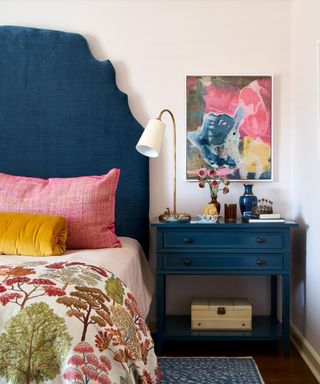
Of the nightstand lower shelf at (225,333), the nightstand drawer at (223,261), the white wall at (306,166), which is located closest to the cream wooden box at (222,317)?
the nightstand lower shelf at (225,333)

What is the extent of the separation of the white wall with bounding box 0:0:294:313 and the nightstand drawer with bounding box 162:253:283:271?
48cm

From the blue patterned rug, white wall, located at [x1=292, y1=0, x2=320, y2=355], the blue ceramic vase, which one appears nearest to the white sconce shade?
the blue ceramic vase

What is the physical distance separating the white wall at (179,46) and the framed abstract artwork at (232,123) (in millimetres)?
62

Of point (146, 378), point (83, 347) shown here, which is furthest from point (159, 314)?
point (83, 347)

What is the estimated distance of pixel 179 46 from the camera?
9.80 ft

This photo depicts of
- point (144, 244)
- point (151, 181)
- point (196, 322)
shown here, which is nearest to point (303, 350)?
point (196, 322)

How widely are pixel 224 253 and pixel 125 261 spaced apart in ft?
2.14

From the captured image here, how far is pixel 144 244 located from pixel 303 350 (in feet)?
3.80

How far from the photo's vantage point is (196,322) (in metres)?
2.68

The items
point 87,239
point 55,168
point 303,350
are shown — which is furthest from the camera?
point 55,168

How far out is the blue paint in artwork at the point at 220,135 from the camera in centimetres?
297

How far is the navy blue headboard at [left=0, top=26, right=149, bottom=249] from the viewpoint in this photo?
2908 mm

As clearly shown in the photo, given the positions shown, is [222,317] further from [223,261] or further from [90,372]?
[90,372]

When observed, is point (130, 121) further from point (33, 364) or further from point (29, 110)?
point (33, 364)
